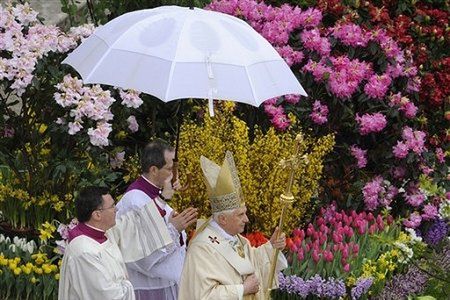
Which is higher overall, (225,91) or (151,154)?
(225,91)

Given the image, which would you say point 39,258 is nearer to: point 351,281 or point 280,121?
point 280,121

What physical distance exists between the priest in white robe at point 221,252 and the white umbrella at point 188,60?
43 cm

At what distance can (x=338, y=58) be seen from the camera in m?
9.55

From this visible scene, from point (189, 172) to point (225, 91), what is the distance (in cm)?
196

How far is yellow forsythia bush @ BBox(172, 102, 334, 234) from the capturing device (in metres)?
8.66

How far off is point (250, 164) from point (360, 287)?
1.21 meters

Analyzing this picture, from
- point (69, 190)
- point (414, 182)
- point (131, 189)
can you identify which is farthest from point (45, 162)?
point (414, 182)

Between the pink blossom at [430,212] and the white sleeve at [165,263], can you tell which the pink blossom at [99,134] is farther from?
the pink blossom at [430,212]

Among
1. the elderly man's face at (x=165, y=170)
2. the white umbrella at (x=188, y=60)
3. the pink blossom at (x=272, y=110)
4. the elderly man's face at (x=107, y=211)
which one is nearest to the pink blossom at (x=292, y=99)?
the pink blossom at (x=272, y=110)

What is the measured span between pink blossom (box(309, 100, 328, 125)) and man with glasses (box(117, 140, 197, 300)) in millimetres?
2217

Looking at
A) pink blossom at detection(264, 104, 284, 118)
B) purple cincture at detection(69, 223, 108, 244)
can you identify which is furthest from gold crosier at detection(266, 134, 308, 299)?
pink blossom at detection(264, 104, 284, 118)

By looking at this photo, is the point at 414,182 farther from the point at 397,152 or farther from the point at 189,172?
Result: the point at 189,172

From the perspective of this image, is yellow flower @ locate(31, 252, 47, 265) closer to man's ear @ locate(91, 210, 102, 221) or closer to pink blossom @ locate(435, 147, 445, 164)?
man's ear @ locate(91, 210, 102, 221)

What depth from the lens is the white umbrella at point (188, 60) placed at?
6695 millimetres
